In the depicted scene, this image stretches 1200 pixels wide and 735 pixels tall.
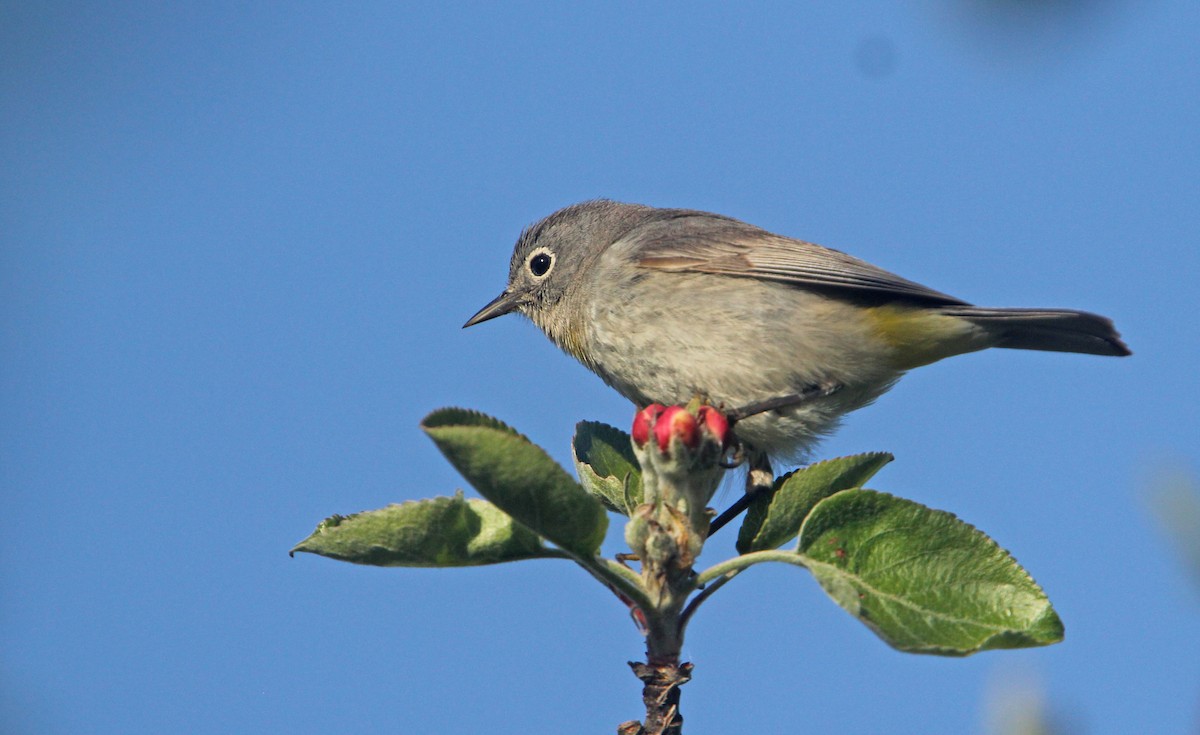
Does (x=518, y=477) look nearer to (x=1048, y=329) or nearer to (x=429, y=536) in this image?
(x=429, y=536)

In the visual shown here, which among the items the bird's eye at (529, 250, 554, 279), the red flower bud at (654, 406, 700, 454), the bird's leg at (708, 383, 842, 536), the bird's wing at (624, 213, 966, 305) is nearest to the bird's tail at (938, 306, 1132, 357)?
the bird's wing at (624, 213, 966, 305)

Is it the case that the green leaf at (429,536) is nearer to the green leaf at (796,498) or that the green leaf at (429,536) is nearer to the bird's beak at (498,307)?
the green leaf at (796,498)

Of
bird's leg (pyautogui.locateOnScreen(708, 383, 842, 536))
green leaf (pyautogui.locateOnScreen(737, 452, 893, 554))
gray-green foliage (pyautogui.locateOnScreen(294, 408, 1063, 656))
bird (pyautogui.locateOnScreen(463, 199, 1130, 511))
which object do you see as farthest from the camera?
bird (pyautogui.locateOnScreen(463, 199, 1130, 511))

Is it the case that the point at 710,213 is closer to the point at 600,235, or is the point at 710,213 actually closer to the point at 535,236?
the point at 600,235

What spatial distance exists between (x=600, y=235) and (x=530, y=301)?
58cm

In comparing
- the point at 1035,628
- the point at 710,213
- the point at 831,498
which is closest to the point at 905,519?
the point at 831,498

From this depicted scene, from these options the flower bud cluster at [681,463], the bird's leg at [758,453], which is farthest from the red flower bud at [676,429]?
the bird's leg at [758,453]

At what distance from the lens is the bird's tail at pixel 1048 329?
16.5ft

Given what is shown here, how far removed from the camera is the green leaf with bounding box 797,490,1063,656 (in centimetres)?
265

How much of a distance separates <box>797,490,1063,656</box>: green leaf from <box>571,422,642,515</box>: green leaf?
3.01 feet

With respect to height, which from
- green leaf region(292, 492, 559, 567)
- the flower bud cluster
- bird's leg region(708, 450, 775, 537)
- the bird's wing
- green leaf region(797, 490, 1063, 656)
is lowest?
green leaf region(797, 490, 1063, 656)

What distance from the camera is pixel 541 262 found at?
22.0 feet

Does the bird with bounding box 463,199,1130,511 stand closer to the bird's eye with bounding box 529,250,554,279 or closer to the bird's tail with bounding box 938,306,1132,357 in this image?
the bird's tail with bounding box 938,306,1132,357

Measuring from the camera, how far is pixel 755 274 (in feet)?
18.6
